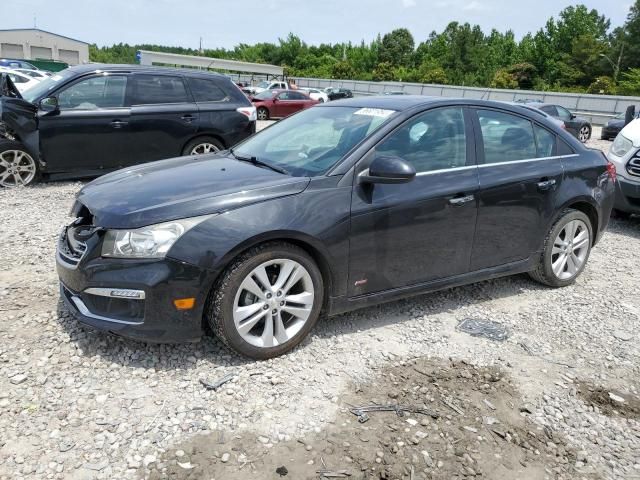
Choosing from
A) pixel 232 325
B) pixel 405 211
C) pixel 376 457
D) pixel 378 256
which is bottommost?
pixel 376 457

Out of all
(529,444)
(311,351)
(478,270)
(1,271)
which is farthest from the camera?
(1,271)

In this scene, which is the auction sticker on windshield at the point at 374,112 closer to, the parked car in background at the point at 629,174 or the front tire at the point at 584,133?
the parked car in background at the point at 629,174

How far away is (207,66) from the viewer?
52.1m

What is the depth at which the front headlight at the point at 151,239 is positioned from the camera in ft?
9.78

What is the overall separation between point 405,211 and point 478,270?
96 cm

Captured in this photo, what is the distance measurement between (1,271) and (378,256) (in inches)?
125

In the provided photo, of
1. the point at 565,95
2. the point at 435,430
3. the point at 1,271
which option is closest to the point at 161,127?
the point at 1,271

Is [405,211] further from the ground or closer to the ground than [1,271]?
further from the ground

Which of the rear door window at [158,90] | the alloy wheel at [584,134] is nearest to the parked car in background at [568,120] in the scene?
the alloy wheel at [584,134]

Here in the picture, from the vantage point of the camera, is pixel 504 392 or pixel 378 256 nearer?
pixel 504 392

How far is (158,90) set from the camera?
26.8 feet

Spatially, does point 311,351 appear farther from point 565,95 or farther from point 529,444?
point 565,95

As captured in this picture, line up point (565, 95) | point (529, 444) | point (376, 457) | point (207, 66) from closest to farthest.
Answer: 1. point (376, 457)
2. point (529, 444)
3. point (565, 95)
4. point (207, 66)

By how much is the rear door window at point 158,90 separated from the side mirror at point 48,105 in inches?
41.9
